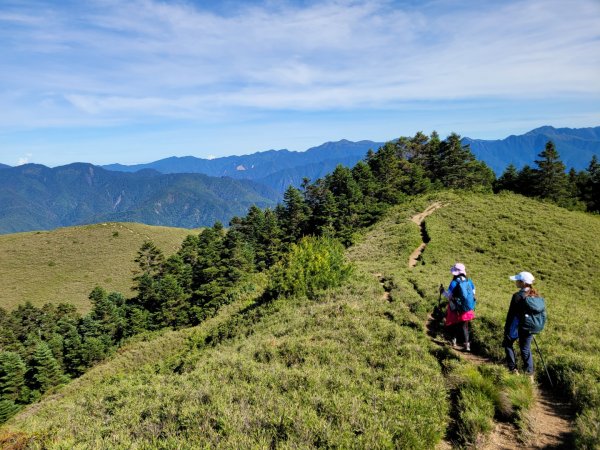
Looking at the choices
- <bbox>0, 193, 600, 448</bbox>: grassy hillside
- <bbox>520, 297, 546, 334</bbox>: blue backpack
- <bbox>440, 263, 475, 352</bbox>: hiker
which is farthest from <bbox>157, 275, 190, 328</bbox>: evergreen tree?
<bbox>520, 297, 546, 334</bbox>: blue backpack

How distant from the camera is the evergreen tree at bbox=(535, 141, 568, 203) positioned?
56594 millimetres

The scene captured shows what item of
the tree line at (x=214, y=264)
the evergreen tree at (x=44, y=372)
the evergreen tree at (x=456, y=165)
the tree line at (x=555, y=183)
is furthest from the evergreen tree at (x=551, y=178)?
the evergreen tree at (x=44, y=372)

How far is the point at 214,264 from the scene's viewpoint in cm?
6069

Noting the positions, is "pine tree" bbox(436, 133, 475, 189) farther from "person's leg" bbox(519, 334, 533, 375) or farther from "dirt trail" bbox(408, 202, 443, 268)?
"person's leg" bbox(519, 334, 533, 375)

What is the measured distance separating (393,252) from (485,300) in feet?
41.9

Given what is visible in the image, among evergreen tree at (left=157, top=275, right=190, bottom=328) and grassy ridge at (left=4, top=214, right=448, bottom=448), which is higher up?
grassy ridge at (left=4, top=214, right=448, bottom=448)

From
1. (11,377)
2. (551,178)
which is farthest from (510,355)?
(551,178)

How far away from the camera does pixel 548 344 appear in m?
9.08

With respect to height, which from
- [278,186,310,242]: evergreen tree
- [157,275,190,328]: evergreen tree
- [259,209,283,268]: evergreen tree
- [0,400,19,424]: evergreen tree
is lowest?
[0,400,19,424]: evergreen tree

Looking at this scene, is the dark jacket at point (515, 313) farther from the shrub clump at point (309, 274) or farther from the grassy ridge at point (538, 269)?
the shrub clump at point (309, 274)

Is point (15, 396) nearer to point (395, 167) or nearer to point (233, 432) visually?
point (233, 432)

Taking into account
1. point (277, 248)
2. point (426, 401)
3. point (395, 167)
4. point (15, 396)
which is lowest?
point (15, 396)

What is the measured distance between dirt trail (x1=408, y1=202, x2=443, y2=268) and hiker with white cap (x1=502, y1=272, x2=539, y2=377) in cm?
1484

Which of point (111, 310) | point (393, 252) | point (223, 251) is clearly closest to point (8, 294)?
point (111, 310)
